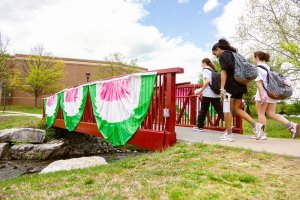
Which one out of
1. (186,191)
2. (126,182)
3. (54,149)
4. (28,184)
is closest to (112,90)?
(28,184)

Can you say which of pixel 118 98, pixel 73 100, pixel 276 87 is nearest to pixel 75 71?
pixel 73 100

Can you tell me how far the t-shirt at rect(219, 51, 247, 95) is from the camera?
19.6ft

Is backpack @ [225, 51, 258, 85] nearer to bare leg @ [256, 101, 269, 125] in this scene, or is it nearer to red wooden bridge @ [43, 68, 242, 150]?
bare leg @ [256, 101, 269, 125]

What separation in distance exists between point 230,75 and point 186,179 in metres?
3.00

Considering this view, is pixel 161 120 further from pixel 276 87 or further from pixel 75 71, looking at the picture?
pixel 75 71

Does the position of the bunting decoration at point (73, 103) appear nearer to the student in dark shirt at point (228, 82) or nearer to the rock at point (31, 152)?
the rock at point (31, 152)

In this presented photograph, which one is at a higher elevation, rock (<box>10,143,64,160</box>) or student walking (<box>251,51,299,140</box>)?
student walking (<box>251,51,299,140</box>)

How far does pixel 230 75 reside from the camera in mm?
6105

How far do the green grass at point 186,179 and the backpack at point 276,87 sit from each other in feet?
6.20

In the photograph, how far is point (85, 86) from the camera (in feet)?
34.8

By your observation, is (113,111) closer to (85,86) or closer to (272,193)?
(85,86)

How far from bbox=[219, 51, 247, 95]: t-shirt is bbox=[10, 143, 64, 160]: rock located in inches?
449

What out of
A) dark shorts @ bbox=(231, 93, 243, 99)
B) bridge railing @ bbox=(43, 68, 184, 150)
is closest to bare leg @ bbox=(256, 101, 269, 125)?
dark shorts @ bbox=(231, 93, 243, 99)

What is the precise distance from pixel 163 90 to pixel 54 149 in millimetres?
10893
